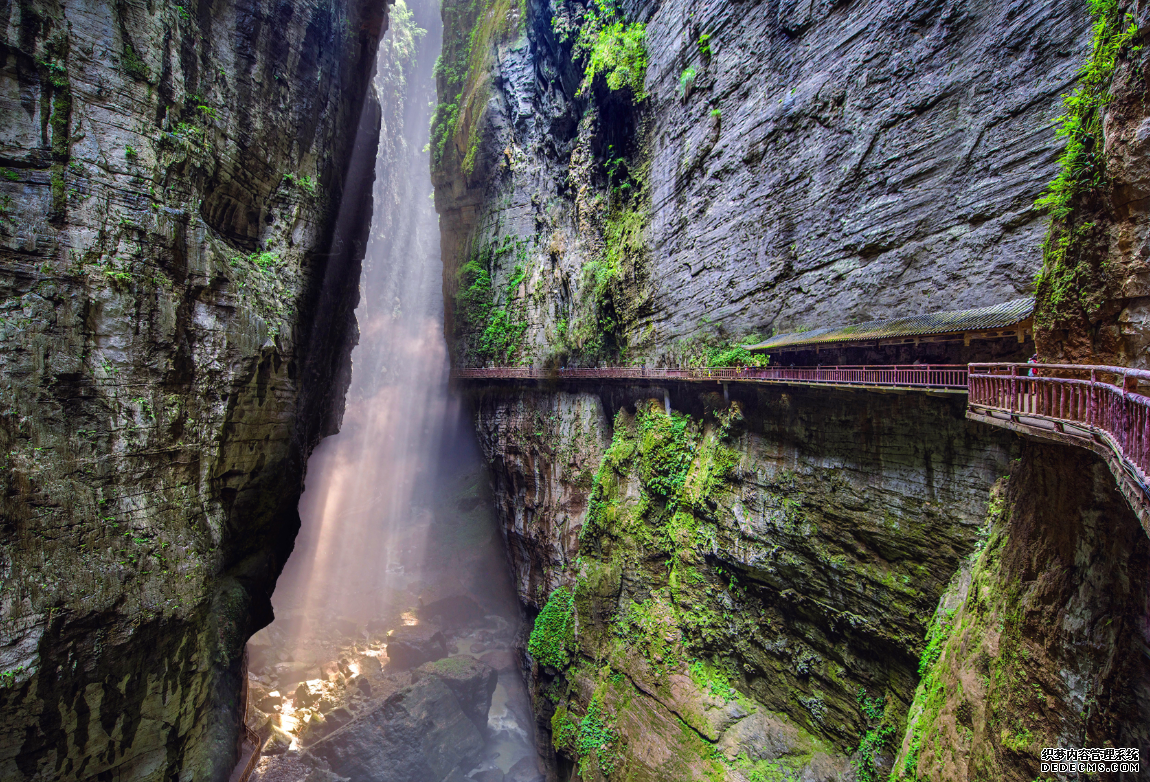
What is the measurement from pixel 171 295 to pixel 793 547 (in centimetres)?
1357

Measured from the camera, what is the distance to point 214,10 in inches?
412

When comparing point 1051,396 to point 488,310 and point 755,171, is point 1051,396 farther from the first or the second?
point 488,310

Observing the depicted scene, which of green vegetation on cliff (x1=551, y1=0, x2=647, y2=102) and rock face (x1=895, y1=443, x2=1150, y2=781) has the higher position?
green vegetation on cliff (x1=551, y1=0, x2=647, y2=102)

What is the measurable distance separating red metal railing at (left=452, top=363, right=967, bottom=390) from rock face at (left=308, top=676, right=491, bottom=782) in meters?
13.2

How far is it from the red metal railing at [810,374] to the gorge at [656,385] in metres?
0.35

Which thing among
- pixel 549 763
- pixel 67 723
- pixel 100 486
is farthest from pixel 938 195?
pixel 549 763

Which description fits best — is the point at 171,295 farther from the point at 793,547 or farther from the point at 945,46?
the point at 945,46

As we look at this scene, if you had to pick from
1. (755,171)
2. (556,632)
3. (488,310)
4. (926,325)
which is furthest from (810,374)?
(488,310)

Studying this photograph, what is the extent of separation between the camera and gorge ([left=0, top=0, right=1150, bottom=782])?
438cm

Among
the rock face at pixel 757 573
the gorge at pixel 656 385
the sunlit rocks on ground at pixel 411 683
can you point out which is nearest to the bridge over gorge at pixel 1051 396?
the gorge at pixel 656 385

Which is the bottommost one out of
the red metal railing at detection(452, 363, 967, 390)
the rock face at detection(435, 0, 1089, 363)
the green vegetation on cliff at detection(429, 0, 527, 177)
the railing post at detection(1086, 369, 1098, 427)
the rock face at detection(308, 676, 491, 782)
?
the rock face at detection(308, 676, 491, 782)

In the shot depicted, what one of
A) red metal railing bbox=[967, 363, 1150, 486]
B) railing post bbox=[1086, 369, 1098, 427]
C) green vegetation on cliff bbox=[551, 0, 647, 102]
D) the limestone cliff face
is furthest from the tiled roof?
the limestone cliff face

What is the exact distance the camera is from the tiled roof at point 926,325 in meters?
5.79

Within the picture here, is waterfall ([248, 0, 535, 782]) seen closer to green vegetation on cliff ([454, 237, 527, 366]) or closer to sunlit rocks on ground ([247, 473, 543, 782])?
sunlit rocks on ground ([247, 473, 543, 782])
